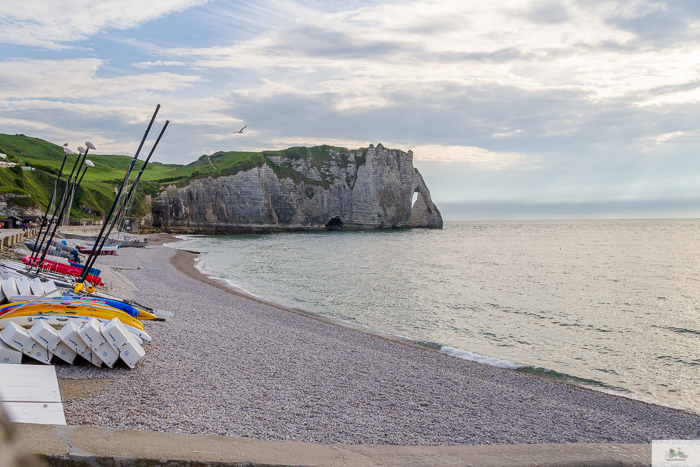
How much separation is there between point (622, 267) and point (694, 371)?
104 ft

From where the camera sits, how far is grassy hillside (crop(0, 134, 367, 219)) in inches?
2488

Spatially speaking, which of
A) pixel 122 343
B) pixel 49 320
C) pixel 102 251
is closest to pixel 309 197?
pixel 102 251

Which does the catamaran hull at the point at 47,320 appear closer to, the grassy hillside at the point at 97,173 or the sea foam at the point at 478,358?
the sea foam at the point at 478,358

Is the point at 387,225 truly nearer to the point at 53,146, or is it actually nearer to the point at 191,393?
the point at 53,146

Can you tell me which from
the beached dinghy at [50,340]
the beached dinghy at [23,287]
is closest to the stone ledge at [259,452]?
the beached dinghy at [50,340]

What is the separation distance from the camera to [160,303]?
707 inches

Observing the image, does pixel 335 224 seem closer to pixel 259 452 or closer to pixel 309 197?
pixel 309 197

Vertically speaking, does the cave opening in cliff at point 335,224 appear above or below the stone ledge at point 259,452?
above

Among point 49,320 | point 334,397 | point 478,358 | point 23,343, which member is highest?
point 49,320

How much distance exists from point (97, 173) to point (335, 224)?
54.1 meters

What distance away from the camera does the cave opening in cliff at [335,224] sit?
114 m

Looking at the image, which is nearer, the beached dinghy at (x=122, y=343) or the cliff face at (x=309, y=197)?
the beached dinghy at (x=122, y=343)

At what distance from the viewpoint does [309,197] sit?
109 meters

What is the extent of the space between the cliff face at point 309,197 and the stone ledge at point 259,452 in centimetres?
8700
